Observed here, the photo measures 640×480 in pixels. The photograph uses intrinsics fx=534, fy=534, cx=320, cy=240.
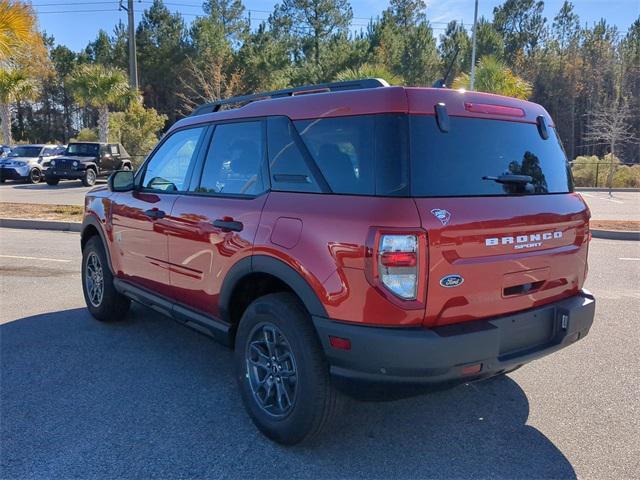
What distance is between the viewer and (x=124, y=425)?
327 centimetres

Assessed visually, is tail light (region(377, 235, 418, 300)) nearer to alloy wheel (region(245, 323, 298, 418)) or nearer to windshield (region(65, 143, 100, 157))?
alloy wheel (region(245, 323, 298, 418))

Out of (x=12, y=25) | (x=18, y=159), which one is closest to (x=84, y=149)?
(x=18, y=159)

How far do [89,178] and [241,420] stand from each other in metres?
21.7

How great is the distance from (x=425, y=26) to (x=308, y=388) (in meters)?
48.7

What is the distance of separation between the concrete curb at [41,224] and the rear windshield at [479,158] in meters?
10.6

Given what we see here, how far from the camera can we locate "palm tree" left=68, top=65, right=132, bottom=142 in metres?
29.0

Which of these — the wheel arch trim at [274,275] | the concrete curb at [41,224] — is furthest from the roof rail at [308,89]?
the concrete curb at [41,224]

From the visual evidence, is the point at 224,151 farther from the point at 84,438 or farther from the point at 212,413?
the point at 84,438

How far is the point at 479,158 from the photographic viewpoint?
2896mm

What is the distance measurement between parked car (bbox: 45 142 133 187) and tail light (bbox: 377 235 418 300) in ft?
73.5

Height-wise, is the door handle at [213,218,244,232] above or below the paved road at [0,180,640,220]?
above

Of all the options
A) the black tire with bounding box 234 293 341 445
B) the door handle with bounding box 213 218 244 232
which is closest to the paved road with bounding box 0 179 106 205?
the door handle with bounding box 213 218 244 232

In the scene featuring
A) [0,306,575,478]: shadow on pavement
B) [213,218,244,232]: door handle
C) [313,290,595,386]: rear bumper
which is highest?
[213,218,244,232]: door handle

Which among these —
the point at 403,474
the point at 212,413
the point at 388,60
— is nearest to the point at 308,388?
the point at 403,474
